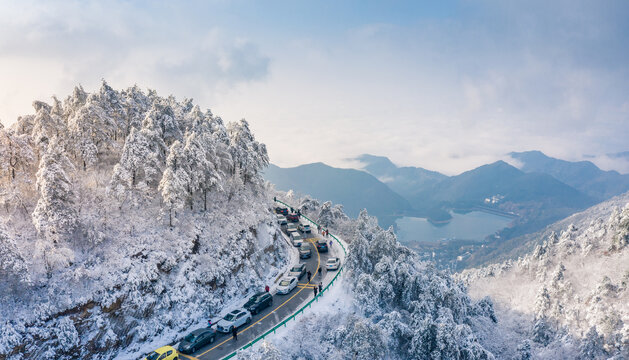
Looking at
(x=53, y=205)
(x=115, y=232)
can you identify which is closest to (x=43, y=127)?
(x=53, y=205)

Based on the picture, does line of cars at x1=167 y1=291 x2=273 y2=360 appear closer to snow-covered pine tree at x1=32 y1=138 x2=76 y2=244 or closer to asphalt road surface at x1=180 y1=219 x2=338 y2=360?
asphalt road surface at x1=180 y1=219 x2=338 y2=360

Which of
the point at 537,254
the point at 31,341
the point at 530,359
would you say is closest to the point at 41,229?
the point at 31,341

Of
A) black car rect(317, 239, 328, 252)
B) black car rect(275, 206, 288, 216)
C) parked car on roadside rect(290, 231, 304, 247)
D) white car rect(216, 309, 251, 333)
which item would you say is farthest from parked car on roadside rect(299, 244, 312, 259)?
white car rect(216, 309, 251, 333)

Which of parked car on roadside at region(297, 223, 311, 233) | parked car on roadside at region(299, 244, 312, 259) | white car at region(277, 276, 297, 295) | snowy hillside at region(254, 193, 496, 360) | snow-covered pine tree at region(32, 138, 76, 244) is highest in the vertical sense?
snow-covered pine tree at region(32, 138, 76, 244)

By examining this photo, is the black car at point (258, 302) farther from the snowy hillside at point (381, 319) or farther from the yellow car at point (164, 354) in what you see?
the yellow car at point (164, 354)

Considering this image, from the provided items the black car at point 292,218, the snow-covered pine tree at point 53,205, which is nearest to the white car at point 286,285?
the snow-covered pine tree at point 53,205

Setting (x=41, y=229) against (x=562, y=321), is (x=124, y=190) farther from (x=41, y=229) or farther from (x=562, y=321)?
(x=562, y=321)

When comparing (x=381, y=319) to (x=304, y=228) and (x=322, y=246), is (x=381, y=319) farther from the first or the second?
(x=304, y=228)
